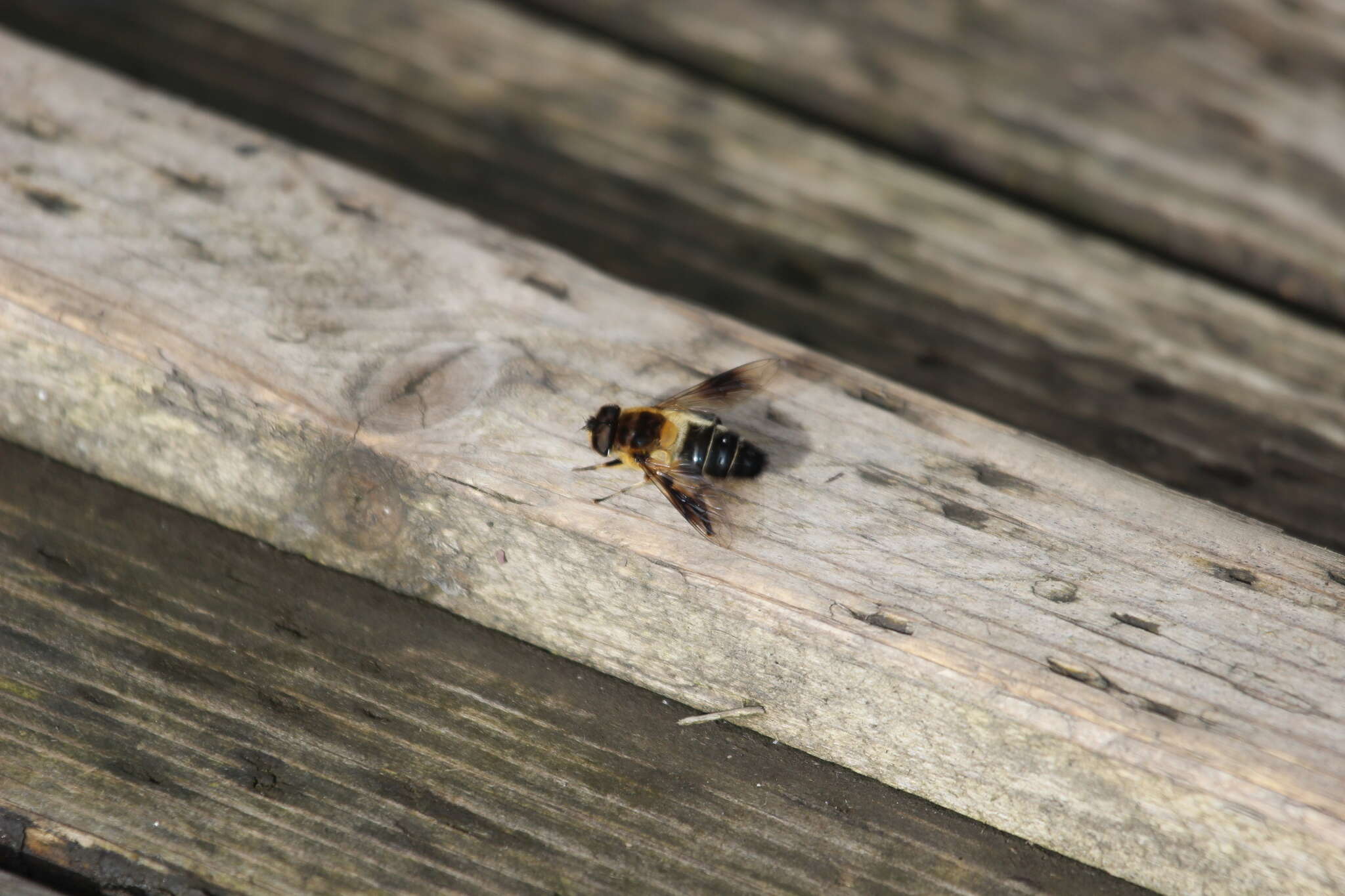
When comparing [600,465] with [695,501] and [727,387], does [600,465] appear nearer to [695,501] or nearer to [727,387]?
[695,501]

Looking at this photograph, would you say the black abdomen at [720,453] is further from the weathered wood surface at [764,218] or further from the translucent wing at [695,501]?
the weathered wood surface at [764,218]

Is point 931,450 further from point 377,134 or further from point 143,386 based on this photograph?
point 377,134

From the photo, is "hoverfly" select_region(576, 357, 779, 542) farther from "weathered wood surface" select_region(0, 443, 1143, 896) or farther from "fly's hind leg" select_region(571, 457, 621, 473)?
"weathered wood surface" select_region(0, 443, 1143, 896)

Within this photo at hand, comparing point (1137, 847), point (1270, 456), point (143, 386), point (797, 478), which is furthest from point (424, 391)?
point (1270, 456)

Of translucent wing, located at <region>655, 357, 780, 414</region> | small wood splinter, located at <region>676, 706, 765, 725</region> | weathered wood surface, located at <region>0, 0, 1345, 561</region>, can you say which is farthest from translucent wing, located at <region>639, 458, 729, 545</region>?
weathered wood surface, located at <region>0, 0, 1345, 561</region>

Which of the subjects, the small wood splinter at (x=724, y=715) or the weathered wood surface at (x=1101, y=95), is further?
the weathered wood surface at (x=1101, y=95)

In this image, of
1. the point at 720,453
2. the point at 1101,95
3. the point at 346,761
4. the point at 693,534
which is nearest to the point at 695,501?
the point at 693,534

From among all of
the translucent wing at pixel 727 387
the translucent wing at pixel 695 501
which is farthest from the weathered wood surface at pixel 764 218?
the translucent wing at pixel 695 501
